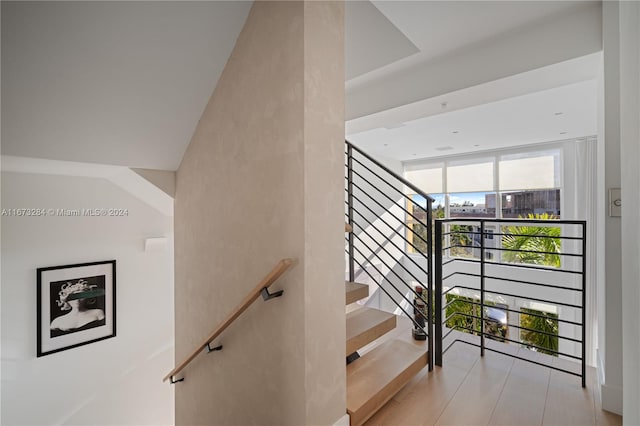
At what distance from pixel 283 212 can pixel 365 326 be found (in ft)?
3.51

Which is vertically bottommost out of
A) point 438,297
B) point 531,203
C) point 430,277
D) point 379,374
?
point 379,374

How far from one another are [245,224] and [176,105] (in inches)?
41.6

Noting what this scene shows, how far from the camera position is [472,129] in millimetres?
4906

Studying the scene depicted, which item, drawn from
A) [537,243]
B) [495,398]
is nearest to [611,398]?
[495,398]

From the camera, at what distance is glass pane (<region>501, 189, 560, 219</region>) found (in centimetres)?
623

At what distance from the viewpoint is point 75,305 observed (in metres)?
2.72

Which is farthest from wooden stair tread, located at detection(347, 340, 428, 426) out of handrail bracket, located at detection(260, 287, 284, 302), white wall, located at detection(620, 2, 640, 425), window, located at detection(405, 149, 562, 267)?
window, located at detection(405, 149, 562, 267)

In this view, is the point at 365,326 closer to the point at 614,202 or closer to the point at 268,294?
the point at 268,294

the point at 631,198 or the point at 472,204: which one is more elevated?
the point at 472,204

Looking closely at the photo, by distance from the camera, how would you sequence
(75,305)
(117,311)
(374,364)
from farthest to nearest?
1. (117,311)
2. (75,305)
3. (374,364)

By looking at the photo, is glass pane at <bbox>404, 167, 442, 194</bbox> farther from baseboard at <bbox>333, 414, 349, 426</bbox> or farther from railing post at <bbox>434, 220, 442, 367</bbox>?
baseboard at <bbox>333, 414, 349, 426</bbox>

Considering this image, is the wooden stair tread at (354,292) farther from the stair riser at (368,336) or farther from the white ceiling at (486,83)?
the white ceiling at (486,83)

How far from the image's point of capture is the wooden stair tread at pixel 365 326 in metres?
2.00

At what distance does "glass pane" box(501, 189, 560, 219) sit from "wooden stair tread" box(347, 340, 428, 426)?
5544 millimetres
